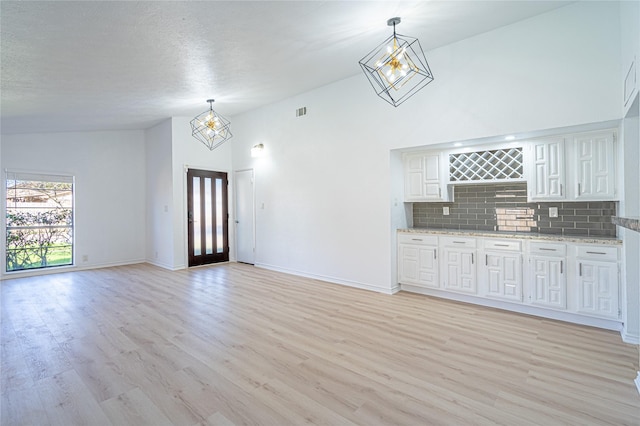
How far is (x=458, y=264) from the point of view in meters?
3.90

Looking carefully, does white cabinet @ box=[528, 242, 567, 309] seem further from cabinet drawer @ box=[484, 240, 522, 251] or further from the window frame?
the window frame

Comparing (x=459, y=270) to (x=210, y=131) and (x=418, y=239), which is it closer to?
(x=418, y=239)

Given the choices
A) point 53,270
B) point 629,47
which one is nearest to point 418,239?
point 629,47

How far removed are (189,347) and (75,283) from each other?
3.73 metres

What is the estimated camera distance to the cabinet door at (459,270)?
3804mm

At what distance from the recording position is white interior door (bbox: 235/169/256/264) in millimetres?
6543

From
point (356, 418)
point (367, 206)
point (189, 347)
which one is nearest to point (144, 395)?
point (189, 347)

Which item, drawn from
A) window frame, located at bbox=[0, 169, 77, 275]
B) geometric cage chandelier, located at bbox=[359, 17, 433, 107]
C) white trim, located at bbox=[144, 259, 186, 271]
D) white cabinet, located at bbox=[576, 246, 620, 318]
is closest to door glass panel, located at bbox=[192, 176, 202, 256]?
white trim, located at bbox=[144, 259, 186, 271]

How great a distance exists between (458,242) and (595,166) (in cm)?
155

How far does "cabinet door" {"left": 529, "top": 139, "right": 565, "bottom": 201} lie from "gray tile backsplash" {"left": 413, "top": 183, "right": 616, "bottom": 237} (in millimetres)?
366

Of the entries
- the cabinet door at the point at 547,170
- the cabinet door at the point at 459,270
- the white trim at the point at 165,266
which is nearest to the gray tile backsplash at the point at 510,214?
the cabinet door at the point at 547,170

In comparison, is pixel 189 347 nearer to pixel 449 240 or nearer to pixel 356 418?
pixel 356 418

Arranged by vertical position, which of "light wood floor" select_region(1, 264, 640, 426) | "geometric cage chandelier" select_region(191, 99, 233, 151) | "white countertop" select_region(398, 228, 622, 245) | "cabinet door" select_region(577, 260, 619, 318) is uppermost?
"geometric cage chandelier" select_region(191, 99, 233, 151)

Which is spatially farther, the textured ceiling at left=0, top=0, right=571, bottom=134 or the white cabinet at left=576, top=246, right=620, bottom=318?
the white cabinet at left=576, top=246, right=620, bottom=318
